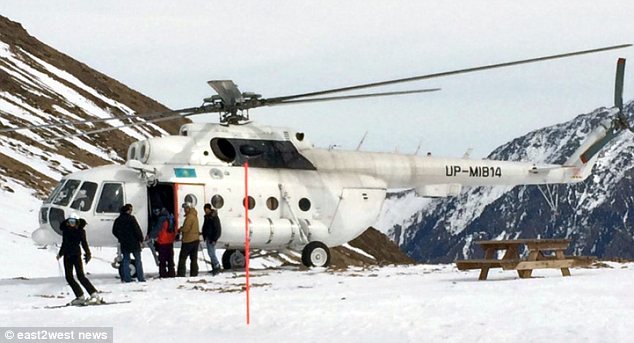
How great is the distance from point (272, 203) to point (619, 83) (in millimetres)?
9535

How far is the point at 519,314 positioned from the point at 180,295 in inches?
284

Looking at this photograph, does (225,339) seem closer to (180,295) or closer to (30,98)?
(180,295)

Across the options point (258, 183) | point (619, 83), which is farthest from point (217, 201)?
point (619, 83)

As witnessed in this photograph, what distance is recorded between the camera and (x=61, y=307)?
57.7 ft

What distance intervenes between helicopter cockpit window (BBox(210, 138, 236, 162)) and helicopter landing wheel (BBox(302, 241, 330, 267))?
2.89m

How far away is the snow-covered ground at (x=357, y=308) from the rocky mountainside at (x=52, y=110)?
26.3 meters

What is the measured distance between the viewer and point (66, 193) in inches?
925

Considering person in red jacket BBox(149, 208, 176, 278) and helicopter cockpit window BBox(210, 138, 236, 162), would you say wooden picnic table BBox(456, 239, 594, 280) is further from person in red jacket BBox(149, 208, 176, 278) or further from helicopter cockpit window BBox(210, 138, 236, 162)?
helicopter cockpit window BBox(210, 138, 236, 162)

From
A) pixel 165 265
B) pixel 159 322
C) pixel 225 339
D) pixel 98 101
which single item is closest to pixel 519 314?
pixel 225 339

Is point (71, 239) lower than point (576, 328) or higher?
higher

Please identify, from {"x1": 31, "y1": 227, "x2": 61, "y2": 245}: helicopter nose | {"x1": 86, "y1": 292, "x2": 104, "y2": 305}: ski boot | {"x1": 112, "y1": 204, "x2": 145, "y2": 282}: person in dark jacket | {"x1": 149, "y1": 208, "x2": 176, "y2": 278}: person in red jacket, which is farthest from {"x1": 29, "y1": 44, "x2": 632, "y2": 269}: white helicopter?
{"x1": 86, "y1": 292, "x2": 104, "y2": 305}: ski boot

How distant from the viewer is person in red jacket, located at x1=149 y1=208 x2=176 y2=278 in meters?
23.5

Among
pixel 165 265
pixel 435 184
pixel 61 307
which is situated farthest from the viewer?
pixel 435 184

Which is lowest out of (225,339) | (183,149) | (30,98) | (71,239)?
(225,339)
